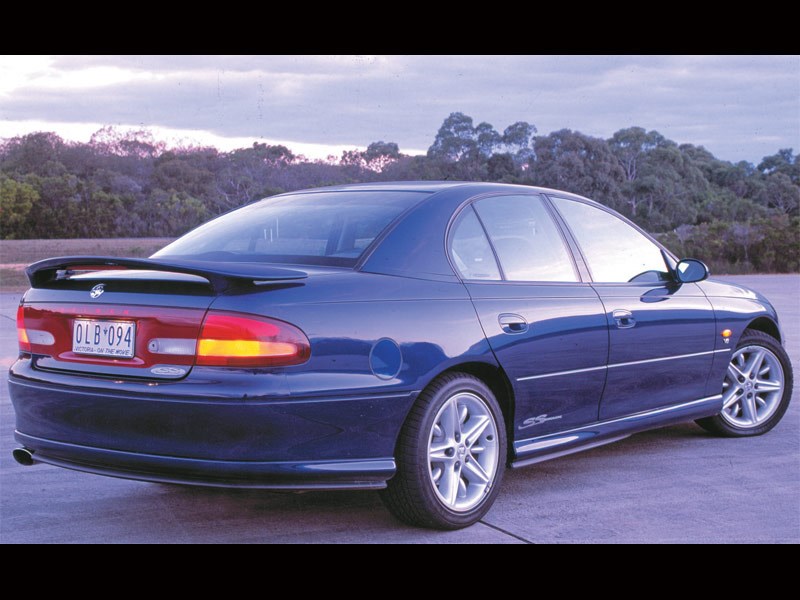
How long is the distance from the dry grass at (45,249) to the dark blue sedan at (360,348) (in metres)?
18.0

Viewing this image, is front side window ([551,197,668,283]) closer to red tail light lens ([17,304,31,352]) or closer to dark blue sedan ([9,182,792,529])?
dark blue sedan ([9,182,792,529])

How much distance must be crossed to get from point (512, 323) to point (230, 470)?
1.57 metres

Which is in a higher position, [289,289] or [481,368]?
[289,289]

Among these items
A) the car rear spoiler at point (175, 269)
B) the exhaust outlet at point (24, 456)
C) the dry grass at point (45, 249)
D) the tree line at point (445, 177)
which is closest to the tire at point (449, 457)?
the car rear spoiler at point (175, 269)

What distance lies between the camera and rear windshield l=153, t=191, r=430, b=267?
15.1 feet

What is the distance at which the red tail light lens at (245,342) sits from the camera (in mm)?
3854

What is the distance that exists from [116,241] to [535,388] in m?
23.4

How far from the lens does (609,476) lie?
5531 millimetres

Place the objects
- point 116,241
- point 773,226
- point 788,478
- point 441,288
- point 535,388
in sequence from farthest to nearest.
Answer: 1. point 773,226
2. point 116,241
3. point 788,478
4. point 535,388
5. point 441,288

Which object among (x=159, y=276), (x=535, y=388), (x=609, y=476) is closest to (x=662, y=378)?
(x=609, y=476)

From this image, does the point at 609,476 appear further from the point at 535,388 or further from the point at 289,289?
the point at 289,289

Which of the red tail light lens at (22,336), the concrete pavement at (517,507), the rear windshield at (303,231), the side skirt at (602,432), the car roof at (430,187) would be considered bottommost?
the concrete pavement at (517,507)

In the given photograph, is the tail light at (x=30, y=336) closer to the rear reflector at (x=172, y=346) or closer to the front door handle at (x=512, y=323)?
the rear reflector at (x=172, y=346)

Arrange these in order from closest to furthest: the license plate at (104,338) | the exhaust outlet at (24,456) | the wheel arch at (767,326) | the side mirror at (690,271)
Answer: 1. the license plate at (104,338)
2. the exhaust outlet at (24,456)
3. the side mirror at (690,271)
4. the wheel arch at (767,326)
